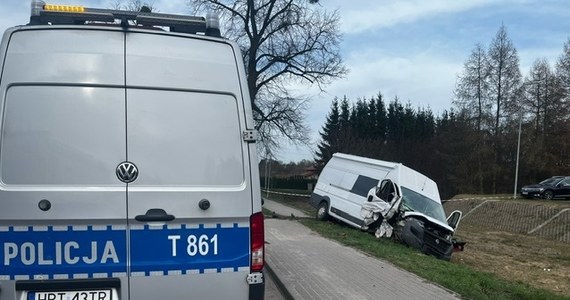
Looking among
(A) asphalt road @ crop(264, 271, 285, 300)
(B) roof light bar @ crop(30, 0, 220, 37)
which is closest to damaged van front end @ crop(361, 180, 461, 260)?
(A) asphalt road @ crop(264, 271, 285, 300)

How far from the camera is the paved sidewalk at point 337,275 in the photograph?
7.21 meters

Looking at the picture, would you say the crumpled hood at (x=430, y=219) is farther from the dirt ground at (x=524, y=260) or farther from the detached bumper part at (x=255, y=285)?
the detached bumper part at (x=255, y=285)

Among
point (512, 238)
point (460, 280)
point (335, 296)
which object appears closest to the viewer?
point (335, 296)

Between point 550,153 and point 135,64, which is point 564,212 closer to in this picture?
point 550,153

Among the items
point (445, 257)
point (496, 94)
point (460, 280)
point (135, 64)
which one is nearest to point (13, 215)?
point (135, 64)

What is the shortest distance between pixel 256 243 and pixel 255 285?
0.29 metres

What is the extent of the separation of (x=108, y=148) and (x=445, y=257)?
12.7 m

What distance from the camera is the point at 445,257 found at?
48.2 feet

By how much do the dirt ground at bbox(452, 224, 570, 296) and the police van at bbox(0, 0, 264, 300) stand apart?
1022 cm

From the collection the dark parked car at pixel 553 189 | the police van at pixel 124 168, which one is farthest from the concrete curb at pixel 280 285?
the dark parked car at pixel 553 189

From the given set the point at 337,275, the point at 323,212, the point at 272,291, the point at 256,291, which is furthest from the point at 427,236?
the point at 256,291

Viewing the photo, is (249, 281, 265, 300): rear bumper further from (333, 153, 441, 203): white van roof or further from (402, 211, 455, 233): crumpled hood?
(333, 153, 441, 203): white van roof

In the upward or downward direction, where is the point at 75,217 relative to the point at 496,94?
downward

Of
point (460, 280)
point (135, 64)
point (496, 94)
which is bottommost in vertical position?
point (460, 280)
